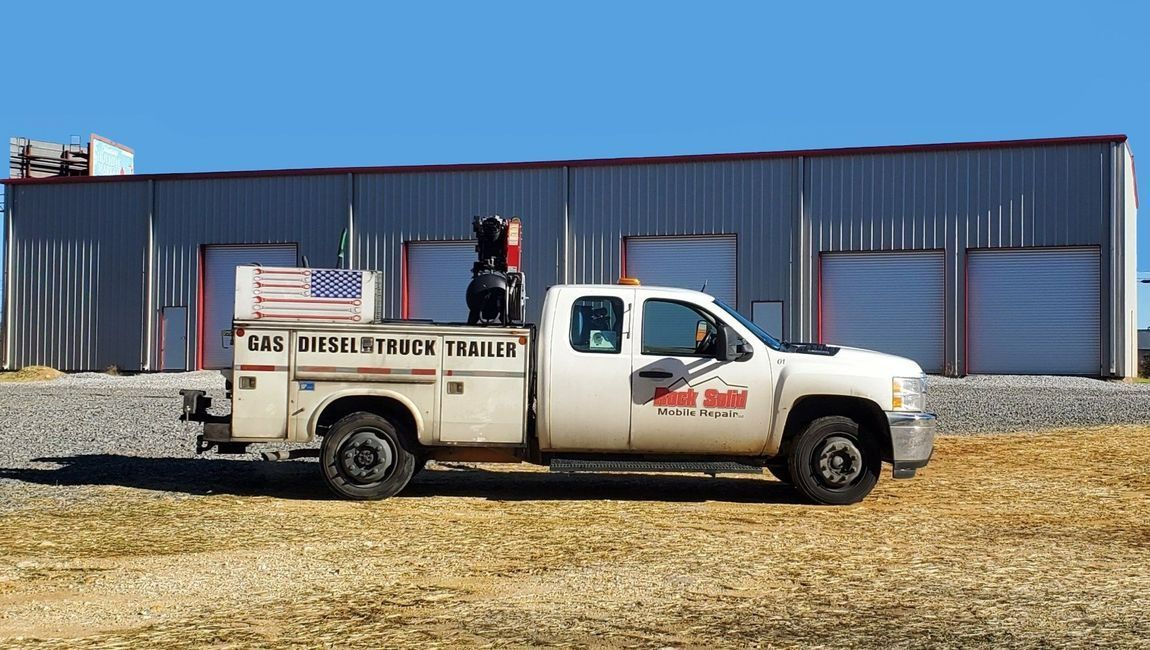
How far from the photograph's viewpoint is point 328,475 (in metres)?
10.5

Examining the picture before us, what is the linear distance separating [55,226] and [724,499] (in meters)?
31.4

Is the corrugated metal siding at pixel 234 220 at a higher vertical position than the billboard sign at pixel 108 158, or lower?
lower

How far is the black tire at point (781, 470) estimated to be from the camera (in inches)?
443

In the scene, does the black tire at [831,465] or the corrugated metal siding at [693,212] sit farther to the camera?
the corrugated metal siding at [693,212]

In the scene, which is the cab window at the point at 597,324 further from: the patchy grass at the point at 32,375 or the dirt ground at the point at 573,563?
the patchy grass at the point at 32,375

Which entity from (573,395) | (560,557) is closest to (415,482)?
(573,395)

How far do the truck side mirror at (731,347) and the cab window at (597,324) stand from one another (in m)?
0.89

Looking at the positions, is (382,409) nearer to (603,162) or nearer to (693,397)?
(693,397)

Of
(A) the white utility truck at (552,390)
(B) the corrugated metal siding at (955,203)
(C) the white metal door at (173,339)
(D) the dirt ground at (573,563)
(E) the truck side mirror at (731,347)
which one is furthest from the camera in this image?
(C) the white metal door at (173,339)

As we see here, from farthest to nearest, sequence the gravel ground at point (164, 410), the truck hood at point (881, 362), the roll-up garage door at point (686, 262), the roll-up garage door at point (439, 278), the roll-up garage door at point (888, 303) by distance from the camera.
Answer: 1. the roll-up garage door at point (439, 278)
2. the roll-up garage door at point (686, 262)
3. the roll-up garage door at point (888, 303)
4. the gravel ground at point (164, 410)
5. the truck hood at point (881, 362)

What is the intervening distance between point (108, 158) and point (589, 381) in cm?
4080

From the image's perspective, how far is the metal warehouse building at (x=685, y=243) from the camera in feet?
99.3

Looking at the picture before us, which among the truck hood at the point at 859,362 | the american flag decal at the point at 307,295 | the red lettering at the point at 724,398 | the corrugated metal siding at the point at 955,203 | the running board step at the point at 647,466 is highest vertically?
the corrugated metal siding at the point at 955,203

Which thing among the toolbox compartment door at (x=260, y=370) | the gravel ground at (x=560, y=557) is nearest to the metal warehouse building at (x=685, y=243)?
the gravel ground at (x=560, y=557)
